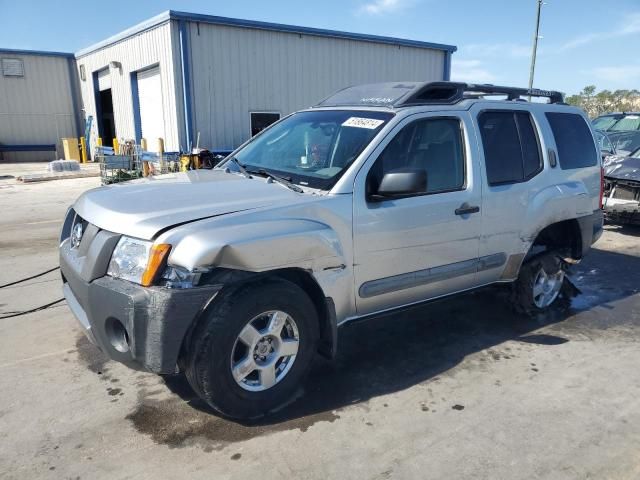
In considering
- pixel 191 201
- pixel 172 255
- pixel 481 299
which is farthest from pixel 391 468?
pixel 481 299

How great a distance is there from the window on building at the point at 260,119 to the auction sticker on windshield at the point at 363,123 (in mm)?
12865

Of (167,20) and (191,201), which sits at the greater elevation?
(167,20)

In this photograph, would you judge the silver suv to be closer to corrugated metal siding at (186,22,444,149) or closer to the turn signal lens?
the turn signal lens

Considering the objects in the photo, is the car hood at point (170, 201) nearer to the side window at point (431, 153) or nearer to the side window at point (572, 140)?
the side window at point (431, 153)

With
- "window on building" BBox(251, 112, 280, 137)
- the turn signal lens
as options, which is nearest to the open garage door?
"window on building" BBox(251, 112, 280, 137)

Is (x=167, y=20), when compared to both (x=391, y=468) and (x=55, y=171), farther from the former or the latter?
(x=391, y=468)

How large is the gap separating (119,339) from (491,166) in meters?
3.01

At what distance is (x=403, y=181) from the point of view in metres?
3.24

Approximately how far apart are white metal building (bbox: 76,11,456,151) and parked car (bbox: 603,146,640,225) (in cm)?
1057

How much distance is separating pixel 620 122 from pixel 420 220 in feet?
32.6

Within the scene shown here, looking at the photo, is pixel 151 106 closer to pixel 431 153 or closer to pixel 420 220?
pixel 431 153

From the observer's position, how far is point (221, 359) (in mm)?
2857

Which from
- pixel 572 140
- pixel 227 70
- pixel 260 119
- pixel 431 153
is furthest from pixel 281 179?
pixel 260 119

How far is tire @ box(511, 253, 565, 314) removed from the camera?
15.5 ft
